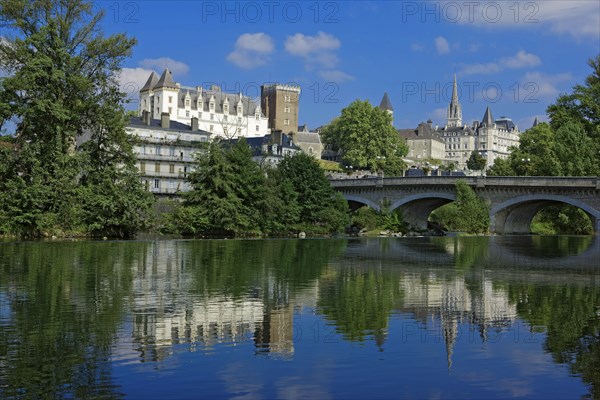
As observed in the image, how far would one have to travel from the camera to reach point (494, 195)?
3206 inches

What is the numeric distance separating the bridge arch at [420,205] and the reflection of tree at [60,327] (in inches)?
2275

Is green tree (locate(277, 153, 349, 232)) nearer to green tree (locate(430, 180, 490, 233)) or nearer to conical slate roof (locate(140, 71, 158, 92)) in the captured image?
green tree (locate(430, 180, 490, 233))

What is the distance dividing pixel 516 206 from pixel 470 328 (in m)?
67.6

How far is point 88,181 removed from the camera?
5800 centimetres

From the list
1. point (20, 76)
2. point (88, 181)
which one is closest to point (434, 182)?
point (88, 181)

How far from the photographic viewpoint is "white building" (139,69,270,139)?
517ft

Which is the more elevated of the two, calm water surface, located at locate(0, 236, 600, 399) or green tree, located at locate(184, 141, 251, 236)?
green tree, located at locate(184, 141, 251, 236)

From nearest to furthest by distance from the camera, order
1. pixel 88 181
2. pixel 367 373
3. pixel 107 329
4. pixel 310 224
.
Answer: pixel 367 373, pixel 107 329, pixel 88 181, pixel 310 224

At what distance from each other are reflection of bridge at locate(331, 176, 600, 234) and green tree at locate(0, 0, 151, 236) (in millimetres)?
36599

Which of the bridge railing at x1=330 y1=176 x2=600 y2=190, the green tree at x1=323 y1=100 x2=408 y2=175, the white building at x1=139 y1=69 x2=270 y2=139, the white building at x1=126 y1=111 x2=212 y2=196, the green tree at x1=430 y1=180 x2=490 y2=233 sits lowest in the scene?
the green tree at x1=430 y1=180 x2=490 y2=233

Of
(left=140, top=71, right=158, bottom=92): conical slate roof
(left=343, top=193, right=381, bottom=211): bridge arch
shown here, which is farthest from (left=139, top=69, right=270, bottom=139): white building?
(left=343, top=193, right=381, bottom=211): bridge arch

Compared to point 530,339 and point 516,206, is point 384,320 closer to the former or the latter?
point 530,339

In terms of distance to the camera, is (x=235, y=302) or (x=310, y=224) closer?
(x=235, y=302)

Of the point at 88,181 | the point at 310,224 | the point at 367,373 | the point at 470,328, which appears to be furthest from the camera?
the point at 310,224
